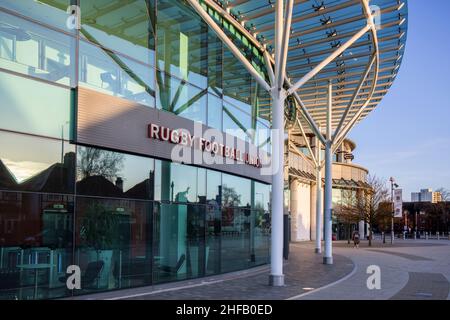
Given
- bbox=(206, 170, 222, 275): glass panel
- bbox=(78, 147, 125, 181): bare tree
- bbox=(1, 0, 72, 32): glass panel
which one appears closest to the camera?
bbox=(1, 0, 72, 32): glass panel

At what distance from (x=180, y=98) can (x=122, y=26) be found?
3.22 metres

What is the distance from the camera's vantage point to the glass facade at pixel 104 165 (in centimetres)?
1046

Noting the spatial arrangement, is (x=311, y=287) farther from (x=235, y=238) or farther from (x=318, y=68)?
(x=318, y=68)

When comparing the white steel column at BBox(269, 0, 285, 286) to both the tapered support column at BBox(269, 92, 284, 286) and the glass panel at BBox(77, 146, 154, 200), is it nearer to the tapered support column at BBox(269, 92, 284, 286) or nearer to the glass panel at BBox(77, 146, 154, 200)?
the tapered support column at BBox(269, 92, 284, 286)

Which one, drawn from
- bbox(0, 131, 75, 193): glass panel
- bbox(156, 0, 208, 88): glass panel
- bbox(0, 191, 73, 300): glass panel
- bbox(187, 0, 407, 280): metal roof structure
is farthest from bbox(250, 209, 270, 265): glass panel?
bbox(0, 131, 75, 193): glass panel

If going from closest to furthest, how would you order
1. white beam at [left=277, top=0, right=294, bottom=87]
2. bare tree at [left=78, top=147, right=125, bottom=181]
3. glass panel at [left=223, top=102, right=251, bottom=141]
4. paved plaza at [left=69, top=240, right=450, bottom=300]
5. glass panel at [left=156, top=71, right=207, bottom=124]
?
bare tree at [left=78, top=147, right=125, bottom=181], paved plaza at [left=69, top=240, right=450, bottom=300], white beam at [left=277, top=0, right=294, bottom=87], glass panel at [left=156, top=71, right=207, bottom=124], glass panel at [left=223, top=102, right=251, bottom=141]

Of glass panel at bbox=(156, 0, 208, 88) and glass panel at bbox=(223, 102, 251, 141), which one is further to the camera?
glass panel at bbox=(223, 102, 251, 141)

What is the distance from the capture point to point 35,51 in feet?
36.0

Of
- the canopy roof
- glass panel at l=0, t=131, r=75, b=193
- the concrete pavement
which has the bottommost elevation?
the concrete pavement

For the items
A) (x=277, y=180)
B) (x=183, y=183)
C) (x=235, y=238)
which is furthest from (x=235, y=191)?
(x=277, y=180)

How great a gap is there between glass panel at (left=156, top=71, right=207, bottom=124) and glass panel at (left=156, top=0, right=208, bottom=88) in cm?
27

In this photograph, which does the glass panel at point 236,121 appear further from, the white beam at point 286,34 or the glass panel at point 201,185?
the white beam at point 286,34

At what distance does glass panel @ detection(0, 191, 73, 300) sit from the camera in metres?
10.1

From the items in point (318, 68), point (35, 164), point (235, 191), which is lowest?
point (235, 191)
